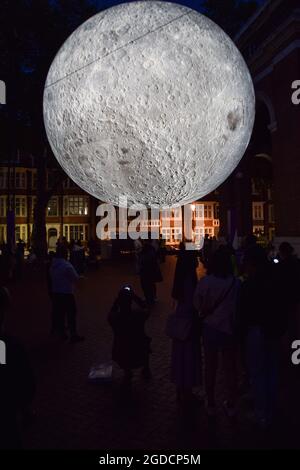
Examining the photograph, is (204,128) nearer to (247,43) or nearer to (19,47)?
(247,43)

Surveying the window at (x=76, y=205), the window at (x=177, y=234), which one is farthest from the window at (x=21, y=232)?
the window at (x=177, y=234)

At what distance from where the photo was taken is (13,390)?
2.37 m

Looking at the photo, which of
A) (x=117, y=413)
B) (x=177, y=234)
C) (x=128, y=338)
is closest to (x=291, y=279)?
(x=128, y=338)

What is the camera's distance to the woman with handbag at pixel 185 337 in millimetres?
4316

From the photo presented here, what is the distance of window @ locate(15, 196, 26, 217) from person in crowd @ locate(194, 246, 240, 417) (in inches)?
1804

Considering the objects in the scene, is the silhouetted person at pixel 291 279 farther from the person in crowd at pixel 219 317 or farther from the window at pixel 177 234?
the window at pixel 177 234

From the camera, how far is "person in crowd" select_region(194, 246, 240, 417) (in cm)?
410

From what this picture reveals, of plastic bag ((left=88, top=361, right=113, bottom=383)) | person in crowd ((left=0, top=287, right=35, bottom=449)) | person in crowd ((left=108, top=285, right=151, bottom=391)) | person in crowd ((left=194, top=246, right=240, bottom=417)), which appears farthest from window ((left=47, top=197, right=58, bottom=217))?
person in crowd ((left=0, top=287, right=35, bottom=449))

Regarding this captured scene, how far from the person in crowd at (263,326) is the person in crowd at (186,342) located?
563 mm

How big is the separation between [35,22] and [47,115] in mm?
22287

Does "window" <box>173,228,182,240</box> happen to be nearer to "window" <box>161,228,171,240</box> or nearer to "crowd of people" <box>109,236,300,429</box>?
"window" <box>161,228,171,240</box>

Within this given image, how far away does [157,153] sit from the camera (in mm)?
4082

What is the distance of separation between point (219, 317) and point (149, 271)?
6.33 meters

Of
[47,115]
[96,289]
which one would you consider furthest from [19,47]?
[47,115]
